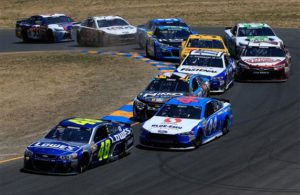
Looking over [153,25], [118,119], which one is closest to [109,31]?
[153,25]

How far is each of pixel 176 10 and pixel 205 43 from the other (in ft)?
83.3

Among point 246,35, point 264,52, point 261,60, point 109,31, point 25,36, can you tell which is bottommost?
point 25,36

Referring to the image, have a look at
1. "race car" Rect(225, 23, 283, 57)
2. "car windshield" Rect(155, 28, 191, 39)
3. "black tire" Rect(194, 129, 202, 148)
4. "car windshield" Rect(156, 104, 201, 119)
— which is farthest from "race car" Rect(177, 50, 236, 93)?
"black tire" Rect(194, 129, 202, 148)

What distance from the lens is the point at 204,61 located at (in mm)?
31641

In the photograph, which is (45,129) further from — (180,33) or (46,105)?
(180,33)

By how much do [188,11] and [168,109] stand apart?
37.3 meters

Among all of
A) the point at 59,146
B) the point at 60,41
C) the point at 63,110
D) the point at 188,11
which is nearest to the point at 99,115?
the point at 63,110

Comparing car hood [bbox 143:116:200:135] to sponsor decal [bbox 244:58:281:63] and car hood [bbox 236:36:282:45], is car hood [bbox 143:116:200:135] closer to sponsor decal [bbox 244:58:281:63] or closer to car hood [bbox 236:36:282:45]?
sponsor decal [bbox 244:58:281:63]

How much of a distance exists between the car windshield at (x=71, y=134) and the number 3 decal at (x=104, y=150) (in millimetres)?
415

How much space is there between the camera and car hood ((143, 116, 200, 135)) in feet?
73.0

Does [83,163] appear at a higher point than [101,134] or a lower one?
lower

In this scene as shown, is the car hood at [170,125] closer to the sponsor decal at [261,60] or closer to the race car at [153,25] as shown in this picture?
the sponsor decal at [261,60]

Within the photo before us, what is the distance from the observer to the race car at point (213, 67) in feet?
99.9

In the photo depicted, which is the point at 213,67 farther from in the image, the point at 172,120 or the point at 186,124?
the point at 186,124
